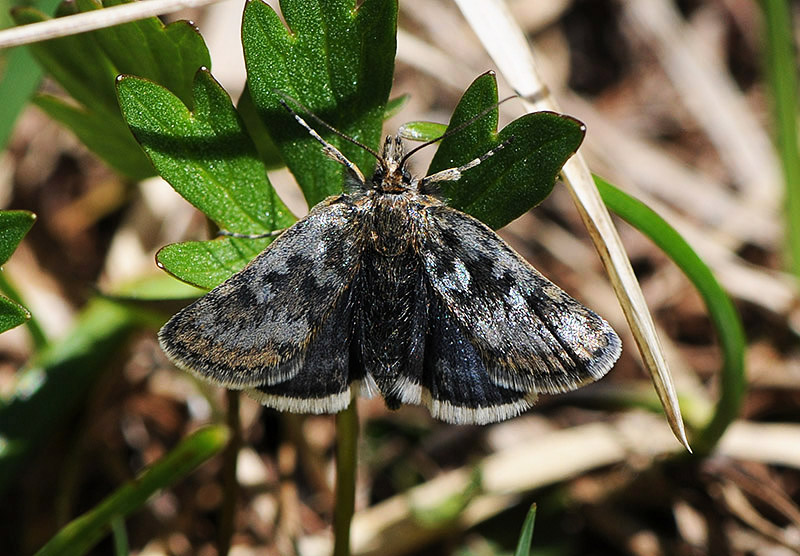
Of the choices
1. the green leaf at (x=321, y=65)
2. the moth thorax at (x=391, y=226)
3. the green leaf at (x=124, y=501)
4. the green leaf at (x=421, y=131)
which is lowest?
the green leaf at (x=124, y=501)

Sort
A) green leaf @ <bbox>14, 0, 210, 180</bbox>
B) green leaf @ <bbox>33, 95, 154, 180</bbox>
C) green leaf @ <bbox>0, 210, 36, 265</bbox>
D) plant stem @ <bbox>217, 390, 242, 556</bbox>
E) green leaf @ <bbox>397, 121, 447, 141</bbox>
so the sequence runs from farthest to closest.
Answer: plant stem @ <bbox>217, 390, 242, 556</bbox> < green leaf @ <bbox>33, 95, 154, 180</bbox> < green leaf @ <bbox>397, 121, 447, 141</bbox> < green leaf @ <bbox>14, 0, 210, 180</bbox> < green leaf @ <bbox>0, 210, 36, 265</bbox>

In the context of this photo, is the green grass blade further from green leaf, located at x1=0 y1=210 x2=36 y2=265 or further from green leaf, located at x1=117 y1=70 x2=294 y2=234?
green leaf, located at x1=0 y1=210 x2=36 y2=265

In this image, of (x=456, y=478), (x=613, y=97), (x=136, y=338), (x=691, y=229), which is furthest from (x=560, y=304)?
(x=613, y=97)

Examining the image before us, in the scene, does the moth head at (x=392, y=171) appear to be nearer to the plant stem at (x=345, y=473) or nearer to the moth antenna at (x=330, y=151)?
the moth antenna at (x=330, y=151)

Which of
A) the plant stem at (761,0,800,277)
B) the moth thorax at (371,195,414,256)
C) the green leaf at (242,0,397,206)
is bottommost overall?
the plant stem at (761,0,800,277)

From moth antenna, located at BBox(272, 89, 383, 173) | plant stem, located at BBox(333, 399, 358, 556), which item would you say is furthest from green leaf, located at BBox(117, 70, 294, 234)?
plant stem, located at BBox(333, 399, 358, 556)

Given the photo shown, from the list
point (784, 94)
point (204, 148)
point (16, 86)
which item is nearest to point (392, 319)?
point (204, 148)

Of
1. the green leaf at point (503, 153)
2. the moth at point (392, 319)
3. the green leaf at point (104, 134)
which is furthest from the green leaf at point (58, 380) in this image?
the green leaf at point (503, 153)
